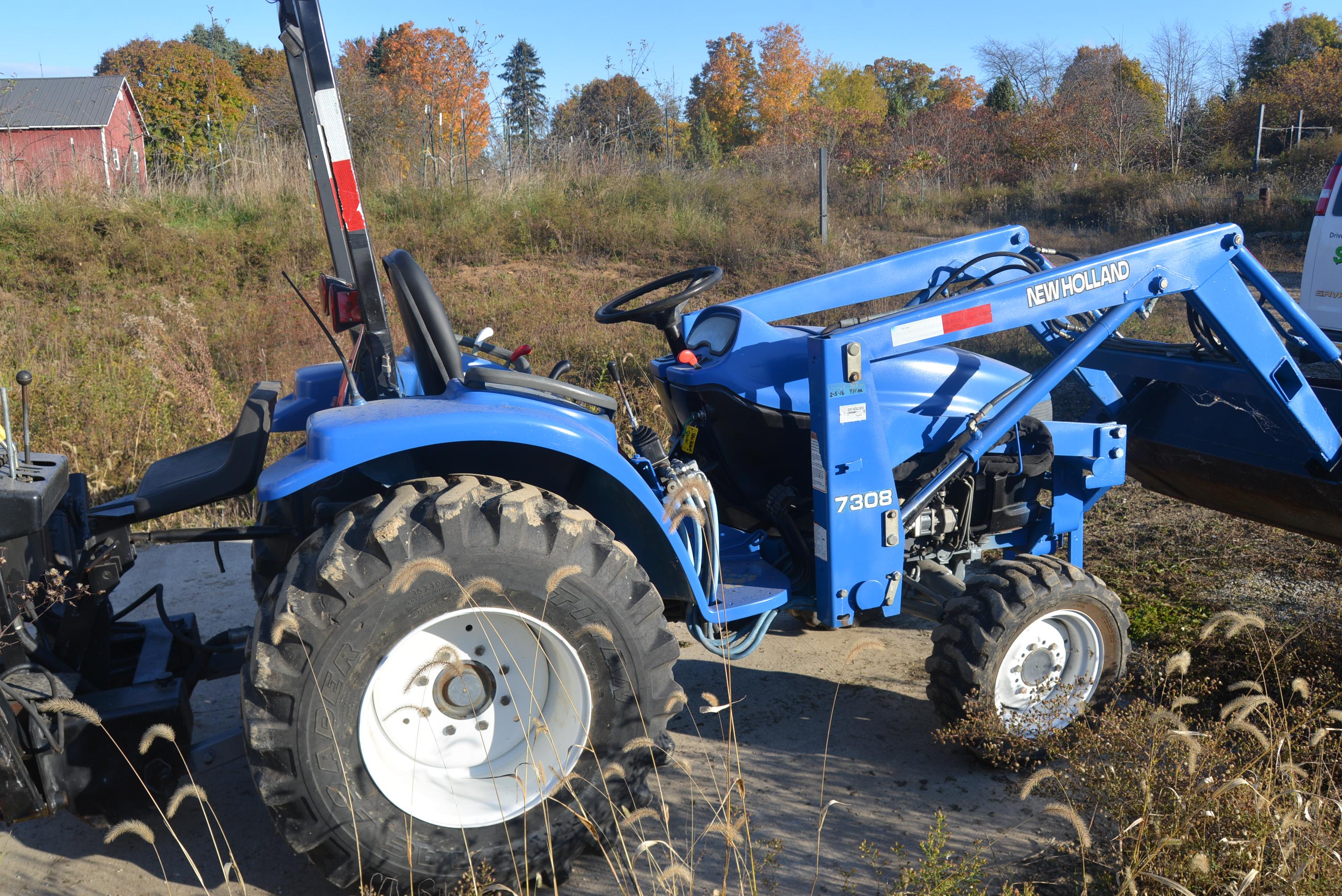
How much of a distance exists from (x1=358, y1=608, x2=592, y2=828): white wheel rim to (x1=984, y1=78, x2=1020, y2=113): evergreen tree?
95.1 ft

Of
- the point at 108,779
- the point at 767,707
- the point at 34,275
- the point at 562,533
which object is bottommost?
the point at 767,707

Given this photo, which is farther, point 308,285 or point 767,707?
point 308,285

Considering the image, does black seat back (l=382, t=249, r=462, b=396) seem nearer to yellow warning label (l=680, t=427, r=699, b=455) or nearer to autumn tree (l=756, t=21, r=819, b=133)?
yellow warning label (l=680, t=427, r=699, b=455)

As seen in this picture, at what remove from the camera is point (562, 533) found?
232 centimetres

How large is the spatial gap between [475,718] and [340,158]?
145 cm

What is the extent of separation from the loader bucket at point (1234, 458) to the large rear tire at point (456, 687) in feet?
8.20

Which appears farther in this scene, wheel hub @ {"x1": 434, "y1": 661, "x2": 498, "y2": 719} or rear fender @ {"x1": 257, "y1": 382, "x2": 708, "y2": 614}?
wheel hub @ {"x1": 434, "y1": 661, "x2": 498, "y2": 719}

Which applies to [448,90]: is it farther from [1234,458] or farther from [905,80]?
[905,80]

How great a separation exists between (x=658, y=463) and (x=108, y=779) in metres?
1.62

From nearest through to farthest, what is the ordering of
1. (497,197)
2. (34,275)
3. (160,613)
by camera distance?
(160,613) → (34,275) → (497,197)

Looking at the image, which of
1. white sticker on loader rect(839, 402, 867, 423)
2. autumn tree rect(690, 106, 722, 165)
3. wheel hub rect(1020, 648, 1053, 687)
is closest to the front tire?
wheel hub rect(1020, 648, 1053, 687)

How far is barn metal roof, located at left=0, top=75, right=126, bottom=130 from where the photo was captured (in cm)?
3031

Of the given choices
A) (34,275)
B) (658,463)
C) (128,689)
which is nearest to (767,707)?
Result: (658,463)

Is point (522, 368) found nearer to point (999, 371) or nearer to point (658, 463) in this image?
point (658, 463)
